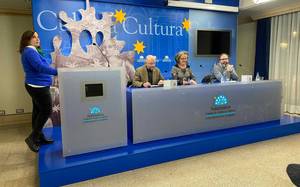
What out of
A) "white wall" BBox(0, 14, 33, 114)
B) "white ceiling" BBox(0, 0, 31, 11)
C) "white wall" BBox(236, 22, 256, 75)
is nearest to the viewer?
"white ceiling" BBox(0, 0, 31, 11)

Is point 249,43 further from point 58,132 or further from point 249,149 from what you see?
point 58,132

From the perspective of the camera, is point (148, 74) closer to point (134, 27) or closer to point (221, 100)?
point (221, 100)

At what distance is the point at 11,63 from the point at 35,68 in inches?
102

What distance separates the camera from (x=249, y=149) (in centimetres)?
285

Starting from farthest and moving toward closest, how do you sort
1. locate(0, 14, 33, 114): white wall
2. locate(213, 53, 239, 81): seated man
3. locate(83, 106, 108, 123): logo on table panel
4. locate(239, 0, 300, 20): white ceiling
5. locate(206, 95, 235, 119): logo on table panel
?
locate(239, 0, 300, 20): white ceiling → locate(0, 14, 33, 114): white wall → locate(213, 53, 239, 81): seated man → locate(206, 95, 235, 119): logo on table panel → locate(83, 106, 108, 123): logo on table panel

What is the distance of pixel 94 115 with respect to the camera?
7.42 ft

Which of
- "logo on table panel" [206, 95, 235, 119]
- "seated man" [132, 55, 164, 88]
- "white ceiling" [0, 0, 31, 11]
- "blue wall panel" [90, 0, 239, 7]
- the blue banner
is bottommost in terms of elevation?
"logo on table panel" [206, 95, 235, 119]

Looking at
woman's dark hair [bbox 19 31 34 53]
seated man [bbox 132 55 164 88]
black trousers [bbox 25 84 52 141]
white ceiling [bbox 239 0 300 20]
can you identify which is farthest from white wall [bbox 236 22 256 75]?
woman's dark hair [bbox 19 31 34 53]

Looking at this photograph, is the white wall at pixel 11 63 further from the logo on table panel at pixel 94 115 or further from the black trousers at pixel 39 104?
the logo on table panel at pixel 94 115

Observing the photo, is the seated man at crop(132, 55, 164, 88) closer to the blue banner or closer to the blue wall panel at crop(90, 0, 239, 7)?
the blue banner

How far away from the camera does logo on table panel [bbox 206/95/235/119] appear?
289 cm

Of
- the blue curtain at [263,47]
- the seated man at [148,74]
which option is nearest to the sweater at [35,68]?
the seated man at [148,74]

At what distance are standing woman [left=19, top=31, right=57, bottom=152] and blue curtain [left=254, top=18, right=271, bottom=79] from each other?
486 cm

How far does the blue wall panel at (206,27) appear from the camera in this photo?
4.75m
